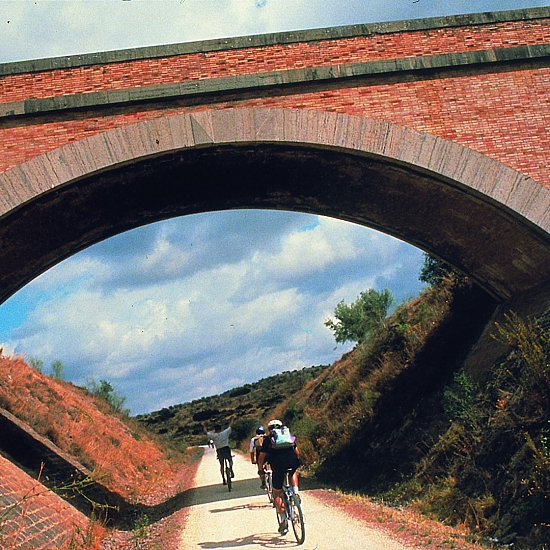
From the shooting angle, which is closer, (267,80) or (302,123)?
(302,123)

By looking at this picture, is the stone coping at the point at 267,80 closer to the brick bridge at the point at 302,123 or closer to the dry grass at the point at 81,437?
the brick bridge at the point at 302,123

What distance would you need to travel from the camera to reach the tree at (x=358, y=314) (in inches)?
1315

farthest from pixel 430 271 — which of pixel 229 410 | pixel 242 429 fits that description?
pixel 229 410

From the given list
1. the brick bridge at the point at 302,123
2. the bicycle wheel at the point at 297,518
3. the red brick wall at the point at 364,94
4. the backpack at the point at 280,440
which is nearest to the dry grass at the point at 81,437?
the brick bridge at the point at 302,123

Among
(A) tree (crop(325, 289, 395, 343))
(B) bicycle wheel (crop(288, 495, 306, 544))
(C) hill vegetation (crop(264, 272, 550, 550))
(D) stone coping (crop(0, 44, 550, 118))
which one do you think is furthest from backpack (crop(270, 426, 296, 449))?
(A) tree (crop(325, 289, 395, 343))

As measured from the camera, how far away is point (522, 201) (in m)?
9.42

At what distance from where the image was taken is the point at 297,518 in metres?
5.94

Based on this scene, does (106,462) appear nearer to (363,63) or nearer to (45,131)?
(45,131)

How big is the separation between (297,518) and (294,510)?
0.12 m

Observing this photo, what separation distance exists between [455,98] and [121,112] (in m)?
5.70

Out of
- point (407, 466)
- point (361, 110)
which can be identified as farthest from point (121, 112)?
point (407, 466)

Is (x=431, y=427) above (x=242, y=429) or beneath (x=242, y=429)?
beneath

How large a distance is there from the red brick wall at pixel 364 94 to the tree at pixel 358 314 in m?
23.6

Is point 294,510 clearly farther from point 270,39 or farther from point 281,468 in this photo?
point 270,39
